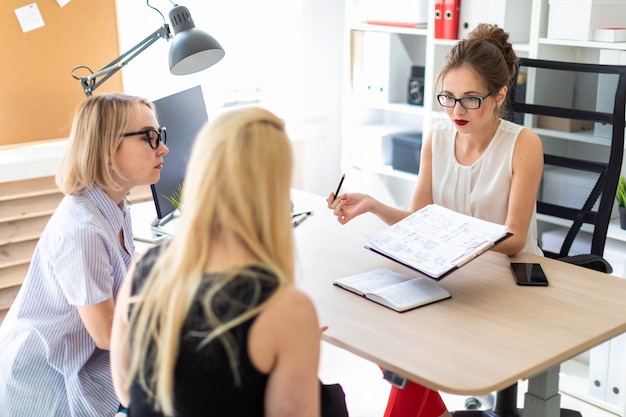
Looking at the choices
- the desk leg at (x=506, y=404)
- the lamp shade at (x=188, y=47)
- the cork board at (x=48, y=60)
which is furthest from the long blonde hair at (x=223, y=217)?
the cork board at (x=48, y=60)

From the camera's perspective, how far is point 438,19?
3352mm

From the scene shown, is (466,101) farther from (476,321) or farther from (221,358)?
(221,358)

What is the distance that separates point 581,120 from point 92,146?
59.7 inches

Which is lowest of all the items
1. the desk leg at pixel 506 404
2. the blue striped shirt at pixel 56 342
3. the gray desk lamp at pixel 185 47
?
the desk leg at pixel 506 404

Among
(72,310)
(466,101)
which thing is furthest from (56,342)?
(466,101)

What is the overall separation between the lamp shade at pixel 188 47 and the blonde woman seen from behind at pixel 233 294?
125 cm

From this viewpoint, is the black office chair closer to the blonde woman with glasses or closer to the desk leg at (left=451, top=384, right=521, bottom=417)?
the desk leg at (left=451, top=384, right=521, bottom=417)

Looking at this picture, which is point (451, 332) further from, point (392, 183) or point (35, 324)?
point (392, 183)

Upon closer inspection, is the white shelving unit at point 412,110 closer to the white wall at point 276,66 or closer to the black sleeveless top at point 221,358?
the white wall at point 276,66

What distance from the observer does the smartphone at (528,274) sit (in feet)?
6.45

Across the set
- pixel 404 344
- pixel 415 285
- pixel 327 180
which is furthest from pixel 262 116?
pixel 327 180

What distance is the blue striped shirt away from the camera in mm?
1830

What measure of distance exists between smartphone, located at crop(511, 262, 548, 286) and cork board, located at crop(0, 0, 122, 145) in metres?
1.78

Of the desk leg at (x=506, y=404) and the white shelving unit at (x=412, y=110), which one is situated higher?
the white shelving unit at (x=412, y=110)
